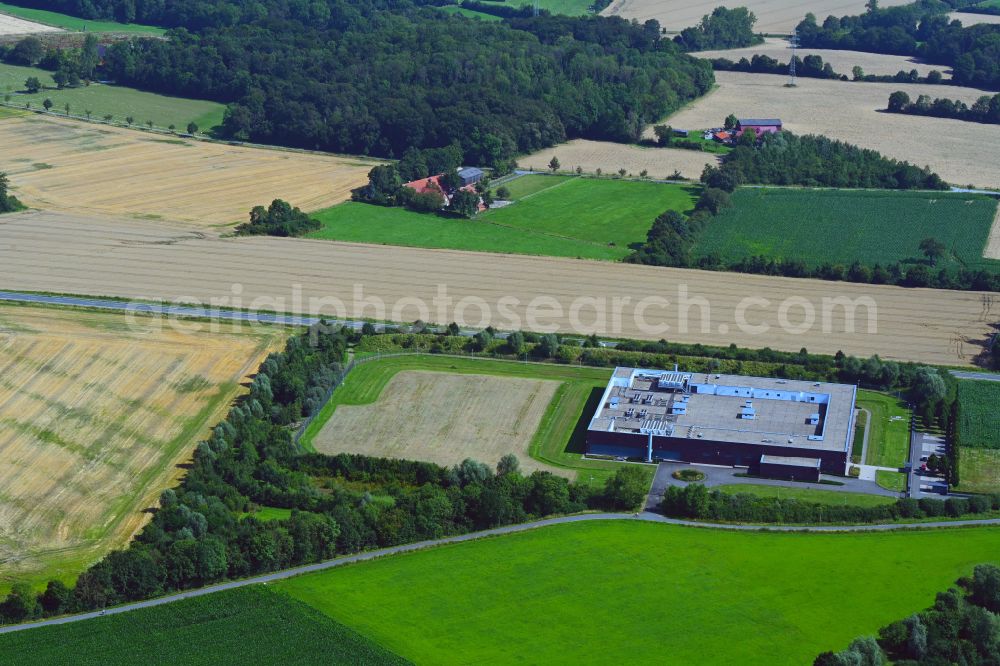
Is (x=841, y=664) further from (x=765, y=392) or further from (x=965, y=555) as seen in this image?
(x=765, y=392)

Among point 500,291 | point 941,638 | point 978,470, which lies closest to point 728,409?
point 978,470

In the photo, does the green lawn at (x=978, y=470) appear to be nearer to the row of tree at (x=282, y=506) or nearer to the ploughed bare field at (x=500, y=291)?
the ploughed bare field at (x=500, y=291)

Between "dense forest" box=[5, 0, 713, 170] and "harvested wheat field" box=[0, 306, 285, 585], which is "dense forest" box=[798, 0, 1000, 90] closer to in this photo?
"dense forest" box=[5, 0, 713, 170]

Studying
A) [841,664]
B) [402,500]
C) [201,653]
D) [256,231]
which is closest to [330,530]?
[402,500]

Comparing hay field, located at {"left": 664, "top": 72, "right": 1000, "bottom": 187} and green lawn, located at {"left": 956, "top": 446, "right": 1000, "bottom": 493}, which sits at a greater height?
hay field, located at {"left": 664, "top": 72, "right": 1000, "bottom": 187}

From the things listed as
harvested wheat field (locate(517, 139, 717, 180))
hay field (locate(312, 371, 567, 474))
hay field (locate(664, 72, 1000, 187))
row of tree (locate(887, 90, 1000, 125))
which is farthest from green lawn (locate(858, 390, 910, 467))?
row of tree (locate(887, 90, 1000, 125))

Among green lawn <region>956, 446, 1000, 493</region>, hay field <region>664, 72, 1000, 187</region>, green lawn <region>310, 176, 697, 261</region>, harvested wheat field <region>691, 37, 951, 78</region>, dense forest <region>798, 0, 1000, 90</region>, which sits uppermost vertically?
A: dense forest <region>798, 0, 1000, 90</region>

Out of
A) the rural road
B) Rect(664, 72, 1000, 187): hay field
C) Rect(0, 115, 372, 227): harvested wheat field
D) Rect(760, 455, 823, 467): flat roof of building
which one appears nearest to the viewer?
the rural road
